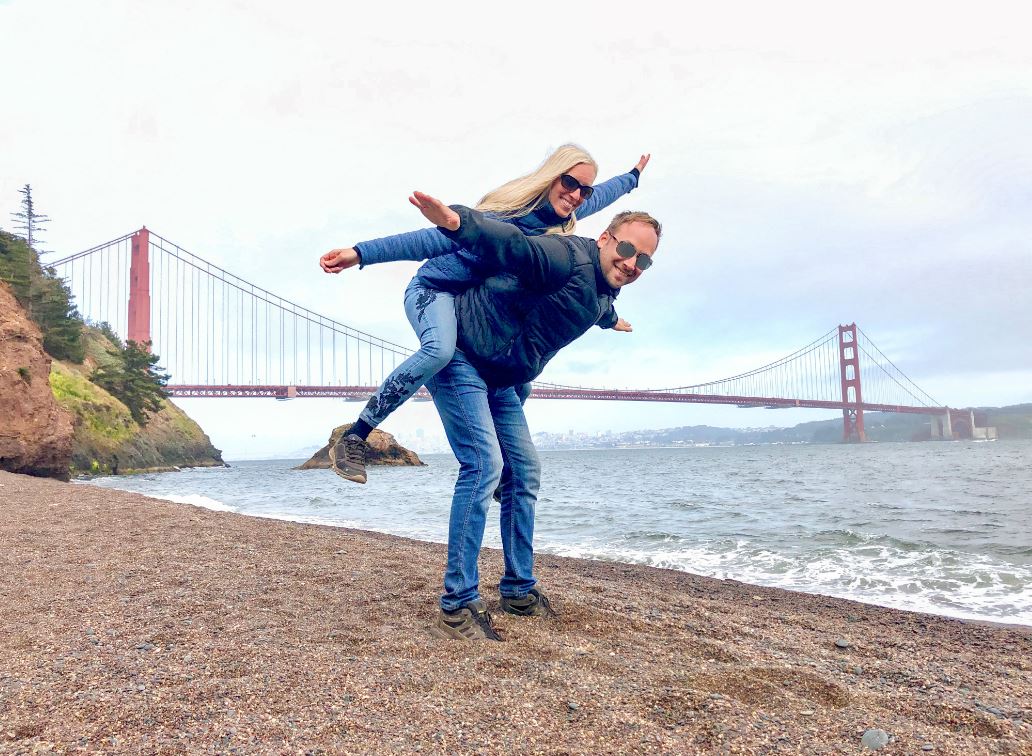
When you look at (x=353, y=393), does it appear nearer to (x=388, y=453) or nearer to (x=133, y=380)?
(x=388, y=453)

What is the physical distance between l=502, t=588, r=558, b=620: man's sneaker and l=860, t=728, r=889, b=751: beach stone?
4.26ft

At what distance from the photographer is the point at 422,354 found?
228 cm

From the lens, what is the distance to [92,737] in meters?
1.34

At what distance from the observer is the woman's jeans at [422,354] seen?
2.28 m

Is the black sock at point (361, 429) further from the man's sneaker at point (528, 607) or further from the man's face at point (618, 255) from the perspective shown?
the man's face at point (618, 255)

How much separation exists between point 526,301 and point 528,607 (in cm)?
127

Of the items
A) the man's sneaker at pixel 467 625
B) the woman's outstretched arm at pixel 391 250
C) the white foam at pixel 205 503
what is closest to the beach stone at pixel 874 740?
the man's sneaker at pixel 467 625

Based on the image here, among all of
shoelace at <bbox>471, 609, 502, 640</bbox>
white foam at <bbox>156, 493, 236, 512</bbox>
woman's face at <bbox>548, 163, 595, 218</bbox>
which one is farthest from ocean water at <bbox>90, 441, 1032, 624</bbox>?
woman's face at <bbox>548, 163, 595, 218</bbox>

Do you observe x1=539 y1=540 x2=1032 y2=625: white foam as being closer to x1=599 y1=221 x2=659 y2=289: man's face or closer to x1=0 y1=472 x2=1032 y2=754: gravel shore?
x1=0 y1=472 x2=1032 y2=754: gravel shore

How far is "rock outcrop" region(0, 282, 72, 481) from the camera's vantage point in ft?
38.6

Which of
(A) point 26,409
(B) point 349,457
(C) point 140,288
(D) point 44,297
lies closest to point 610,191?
(B) point 349,457

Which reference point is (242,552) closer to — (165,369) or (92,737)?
(92,737)

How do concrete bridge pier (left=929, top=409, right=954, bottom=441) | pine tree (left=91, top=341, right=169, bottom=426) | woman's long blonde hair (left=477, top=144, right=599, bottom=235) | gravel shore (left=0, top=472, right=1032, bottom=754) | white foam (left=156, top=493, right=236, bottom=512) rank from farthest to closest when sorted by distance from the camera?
1. concrete bridge pier (left=929, top=409, right=954, bottom=441)
2. pine tree (left=91, top=341, right=169, bottom=426)
3. white foam (left=156, top=493, right=236, bottom=512)
4. woman's long blonde hair (left=477, top=144, right=599, bottom=235)
5. gravel shore (left=0, top=472, right=1032, bottom=754)

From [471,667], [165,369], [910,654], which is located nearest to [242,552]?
[471,667]
